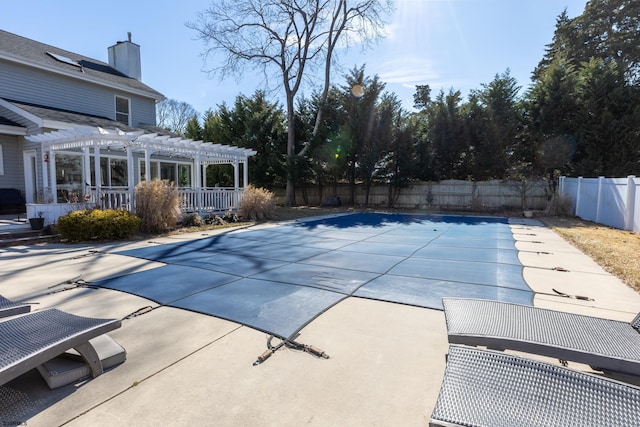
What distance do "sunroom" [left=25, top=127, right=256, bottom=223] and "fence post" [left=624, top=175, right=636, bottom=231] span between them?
11.9m

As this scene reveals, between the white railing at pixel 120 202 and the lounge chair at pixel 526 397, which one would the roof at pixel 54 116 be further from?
the lounge chair at pixel 526 397

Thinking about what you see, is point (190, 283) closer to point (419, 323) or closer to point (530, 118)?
point (419, 323)

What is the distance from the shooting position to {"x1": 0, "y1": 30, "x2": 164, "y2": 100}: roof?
462 inches

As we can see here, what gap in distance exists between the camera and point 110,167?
13148mm

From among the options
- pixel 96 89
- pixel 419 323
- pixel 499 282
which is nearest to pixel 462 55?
pixel 499 282

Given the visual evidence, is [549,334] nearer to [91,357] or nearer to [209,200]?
[91,357]

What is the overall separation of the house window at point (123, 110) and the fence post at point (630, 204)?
1833cm

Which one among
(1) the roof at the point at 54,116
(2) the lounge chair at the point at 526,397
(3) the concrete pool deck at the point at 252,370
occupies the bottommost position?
(3) the concrete pool deck at the point at 252,370

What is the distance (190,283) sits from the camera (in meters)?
4.47

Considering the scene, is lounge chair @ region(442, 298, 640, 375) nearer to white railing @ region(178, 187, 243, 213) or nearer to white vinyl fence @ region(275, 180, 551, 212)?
white railing @ region(178, 187, 243, 213)

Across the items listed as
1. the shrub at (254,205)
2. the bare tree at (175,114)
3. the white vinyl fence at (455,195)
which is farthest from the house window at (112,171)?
the bare tree at (175,114)

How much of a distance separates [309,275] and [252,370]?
2.50 meters

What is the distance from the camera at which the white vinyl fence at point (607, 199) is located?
28.5 ft

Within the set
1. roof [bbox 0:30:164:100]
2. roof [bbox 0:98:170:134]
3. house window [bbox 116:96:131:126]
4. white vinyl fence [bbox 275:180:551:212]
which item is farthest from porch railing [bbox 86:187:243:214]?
white vinyl fence [bbox 275:180:551:212]
